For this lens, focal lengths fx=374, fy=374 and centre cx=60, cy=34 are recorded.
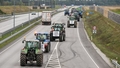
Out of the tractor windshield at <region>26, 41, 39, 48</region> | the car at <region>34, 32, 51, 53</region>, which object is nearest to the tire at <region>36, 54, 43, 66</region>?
the tractor windshield at <region>26, 41, 39, 48</region>

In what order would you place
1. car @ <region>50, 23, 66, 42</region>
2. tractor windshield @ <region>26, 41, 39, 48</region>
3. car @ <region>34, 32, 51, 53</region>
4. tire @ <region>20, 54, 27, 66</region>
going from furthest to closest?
1. car @ <region>50, 23, 66, 42</region>
2. car @ <region>34, 32, 51, 53</region>
3. tractor windshield @ <region>26, 41, 39, 48</region>
4. tire @ <region>20, 54, 27, 66</region>

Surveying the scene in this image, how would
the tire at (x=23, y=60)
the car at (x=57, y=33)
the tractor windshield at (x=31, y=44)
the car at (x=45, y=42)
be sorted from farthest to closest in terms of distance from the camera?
1. the car at (x=57, y=33)
2. the car at (x=45, y=42)
3. the tractor windshield at (x=31, y=44)
4. the tire at (x=23, y=60)

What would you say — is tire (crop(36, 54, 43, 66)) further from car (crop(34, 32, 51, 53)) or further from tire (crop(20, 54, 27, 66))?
car (crop(34, 32, 51, 53))

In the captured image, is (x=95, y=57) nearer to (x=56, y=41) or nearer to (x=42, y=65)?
(x=42, y=65)

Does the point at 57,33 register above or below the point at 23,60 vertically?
below

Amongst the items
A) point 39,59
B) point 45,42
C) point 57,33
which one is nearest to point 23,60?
point 39,59

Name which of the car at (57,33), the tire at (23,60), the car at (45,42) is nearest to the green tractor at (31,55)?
the tire at (23,60)

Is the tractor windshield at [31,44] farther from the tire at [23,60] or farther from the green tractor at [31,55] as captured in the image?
the tire at [23,60]

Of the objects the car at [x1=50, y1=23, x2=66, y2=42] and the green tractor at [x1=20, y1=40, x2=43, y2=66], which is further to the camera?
the car at [x1=50, y1=23, x2=66, y2=42]

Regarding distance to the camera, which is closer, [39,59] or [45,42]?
[39,59]

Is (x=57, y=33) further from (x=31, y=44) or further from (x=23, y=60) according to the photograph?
(x=23, y=60)

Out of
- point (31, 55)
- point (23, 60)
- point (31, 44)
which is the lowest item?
point (23, 60)

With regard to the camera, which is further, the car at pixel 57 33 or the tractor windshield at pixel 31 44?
the car at pixel 57 33

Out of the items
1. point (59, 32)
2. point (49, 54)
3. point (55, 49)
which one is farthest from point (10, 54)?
point (59, 32)
